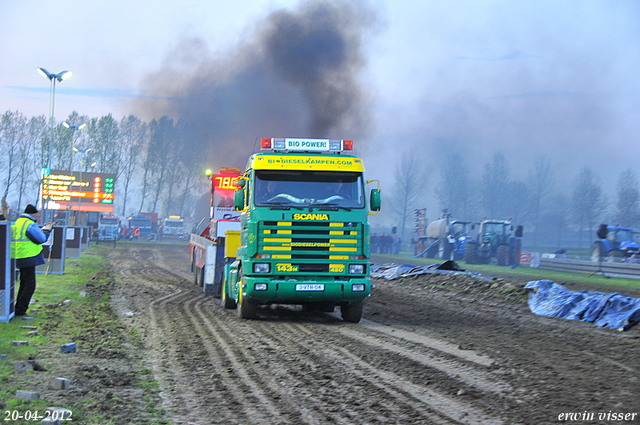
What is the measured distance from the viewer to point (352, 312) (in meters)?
11.4

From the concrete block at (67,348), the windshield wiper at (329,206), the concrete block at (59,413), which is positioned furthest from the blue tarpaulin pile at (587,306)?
the concrete block at (59,413)

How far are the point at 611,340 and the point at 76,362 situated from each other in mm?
7844

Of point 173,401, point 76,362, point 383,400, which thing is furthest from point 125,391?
point 383,400

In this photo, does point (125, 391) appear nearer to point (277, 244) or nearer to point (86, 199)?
point (277, 244)

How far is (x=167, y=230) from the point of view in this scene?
70125 millimetres

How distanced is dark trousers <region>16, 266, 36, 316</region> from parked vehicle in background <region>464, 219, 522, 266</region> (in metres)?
26.8

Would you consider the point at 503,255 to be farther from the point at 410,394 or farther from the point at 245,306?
the point at 410,394

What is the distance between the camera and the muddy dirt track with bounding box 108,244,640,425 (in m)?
5.54

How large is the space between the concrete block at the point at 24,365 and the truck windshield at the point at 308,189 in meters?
4.88

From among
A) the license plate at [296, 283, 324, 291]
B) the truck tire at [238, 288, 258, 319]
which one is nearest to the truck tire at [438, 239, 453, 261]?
the truck tire at [238, 288, 258, 319]

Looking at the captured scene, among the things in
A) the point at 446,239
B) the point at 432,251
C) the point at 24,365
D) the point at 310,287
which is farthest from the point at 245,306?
the point at 432,251

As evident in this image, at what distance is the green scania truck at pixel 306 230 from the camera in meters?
10.5

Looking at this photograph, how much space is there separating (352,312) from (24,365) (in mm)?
6155

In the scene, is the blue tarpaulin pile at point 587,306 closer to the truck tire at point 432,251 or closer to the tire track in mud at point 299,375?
the tire track in mud at point 299,375
